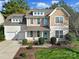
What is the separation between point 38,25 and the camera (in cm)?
4916

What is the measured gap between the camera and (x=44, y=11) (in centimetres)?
5044

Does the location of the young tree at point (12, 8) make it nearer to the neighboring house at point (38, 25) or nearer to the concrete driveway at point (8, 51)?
the neighboring house at point (38, 25)

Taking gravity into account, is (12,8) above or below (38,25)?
above

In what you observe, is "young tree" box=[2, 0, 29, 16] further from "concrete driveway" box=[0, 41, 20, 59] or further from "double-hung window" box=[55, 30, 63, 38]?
"concrete driveway" box=[0, 41, 20, 59]

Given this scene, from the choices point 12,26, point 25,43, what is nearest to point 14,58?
point 25,43

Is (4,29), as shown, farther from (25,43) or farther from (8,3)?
(8,3)

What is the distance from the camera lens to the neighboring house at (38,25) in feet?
152

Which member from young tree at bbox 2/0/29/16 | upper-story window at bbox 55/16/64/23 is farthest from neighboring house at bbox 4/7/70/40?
young tree at bbox 2/0/29/16

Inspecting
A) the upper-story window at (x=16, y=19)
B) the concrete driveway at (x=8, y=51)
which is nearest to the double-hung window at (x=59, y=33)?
the upper-story window at (x=16, y=19)

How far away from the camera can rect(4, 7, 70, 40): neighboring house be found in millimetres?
46312

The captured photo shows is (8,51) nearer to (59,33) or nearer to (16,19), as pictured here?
(59,33)

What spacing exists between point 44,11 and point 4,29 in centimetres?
1075

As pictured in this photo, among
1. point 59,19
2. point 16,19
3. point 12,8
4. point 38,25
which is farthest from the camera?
point 12,8

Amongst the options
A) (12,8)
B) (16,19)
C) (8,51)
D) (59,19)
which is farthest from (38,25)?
(12,8)
